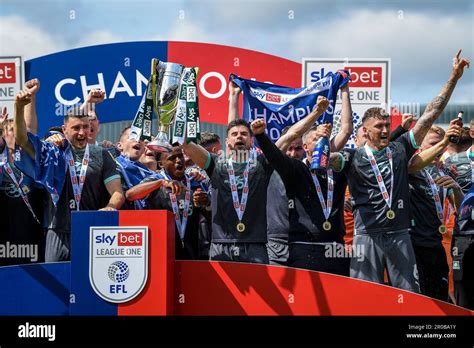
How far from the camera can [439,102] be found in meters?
7.36

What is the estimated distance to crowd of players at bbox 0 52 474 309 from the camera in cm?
695

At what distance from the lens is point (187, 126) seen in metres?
7.10

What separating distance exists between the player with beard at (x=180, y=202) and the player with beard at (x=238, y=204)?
1.18ft

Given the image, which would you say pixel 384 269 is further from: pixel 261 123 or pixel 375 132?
pixel 261 123

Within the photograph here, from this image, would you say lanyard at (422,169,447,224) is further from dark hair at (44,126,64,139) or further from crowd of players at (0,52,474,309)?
dark hair at (44,126,64,139)

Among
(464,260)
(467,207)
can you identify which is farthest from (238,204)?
(464,260)

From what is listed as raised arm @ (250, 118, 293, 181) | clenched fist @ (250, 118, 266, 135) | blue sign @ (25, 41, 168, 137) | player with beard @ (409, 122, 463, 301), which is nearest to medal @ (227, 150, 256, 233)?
raised arm @ (250, 118, 293, 181)

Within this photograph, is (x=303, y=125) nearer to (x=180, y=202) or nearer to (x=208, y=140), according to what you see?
(x=180, y=202)

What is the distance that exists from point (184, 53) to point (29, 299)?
16.6 feet

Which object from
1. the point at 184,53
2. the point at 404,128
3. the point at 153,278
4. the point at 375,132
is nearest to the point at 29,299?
the point at 153,278

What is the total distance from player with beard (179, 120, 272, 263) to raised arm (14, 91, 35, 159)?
1.29 meters

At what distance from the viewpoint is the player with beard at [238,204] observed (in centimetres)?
700

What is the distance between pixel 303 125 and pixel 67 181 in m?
2.07
